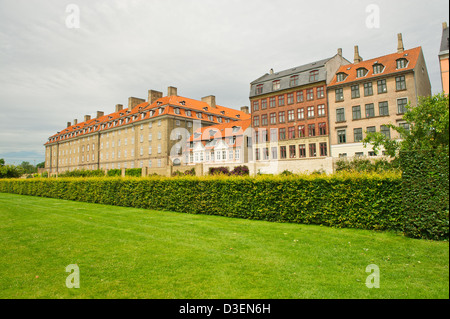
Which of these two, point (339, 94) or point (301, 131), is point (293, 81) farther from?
point (301, 131)

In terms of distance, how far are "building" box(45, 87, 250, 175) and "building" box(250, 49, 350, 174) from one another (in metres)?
17.9

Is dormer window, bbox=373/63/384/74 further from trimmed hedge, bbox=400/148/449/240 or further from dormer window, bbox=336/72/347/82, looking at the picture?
trimmed hedge, bbox=400/148/449/240

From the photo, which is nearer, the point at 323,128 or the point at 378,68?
the point at 378,68

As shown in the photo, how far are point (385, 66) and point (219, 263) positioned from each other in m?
41.8

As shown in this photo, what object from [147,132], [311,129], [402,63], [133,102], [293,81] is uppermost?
[133,102]

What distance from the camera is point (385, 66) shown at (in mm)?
38688

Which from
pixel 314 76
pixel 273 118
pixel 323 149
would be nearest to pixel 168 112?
pixel 273 118

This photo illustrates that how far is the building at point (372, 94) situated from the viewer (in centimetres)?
3644

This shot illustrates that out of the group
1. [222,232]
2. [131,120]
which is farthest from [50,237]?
[131,120]

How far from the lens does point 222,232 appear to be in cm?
1088

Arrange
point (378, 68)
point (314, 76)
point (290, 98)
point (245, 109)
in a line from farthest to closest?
point (245, 109) → point (290, 98) → point (314, 76) → point (378, 68)

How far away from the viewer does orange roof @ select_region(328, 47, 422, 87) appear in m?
36.7

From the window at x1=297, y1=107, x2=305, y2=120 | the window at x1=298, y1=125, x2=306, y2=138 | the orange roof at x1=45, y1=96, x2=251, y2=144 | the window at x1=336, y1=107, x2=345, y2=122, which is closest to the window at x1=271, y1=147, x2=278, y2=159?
the window at x1=298, y1=125, x2=306, y2=138
